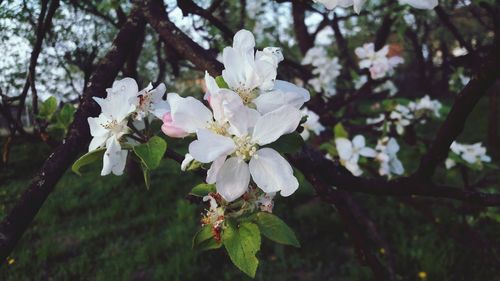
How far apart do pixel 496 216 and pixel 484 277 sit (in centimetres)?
129

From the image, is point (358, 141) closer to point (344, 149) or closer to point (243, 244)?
point (344, 149)

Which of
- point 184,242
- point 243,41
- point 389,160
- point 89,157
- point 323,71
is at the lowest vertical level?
point 184,242

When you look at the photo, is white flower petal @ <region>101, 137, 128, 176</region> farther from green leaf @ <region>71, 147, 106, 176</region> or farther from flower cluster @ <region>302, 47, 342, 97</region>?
flower cluster @ <region>302, 47, 342, 97</region>

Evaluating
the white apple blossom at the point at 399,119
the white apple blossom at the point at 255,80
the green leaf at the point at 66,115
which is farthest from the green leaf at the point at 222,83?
the white apple blossom at the point at 399,119

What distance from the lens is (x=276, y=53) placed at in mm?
807

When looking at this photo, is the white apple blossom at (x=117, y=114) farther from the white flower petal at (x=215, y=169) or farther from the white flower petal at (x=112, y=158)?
the white flower petal at (x=215, y=169)

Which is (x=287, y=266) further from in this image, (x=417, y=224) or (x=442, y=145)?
(x=442, y=145)

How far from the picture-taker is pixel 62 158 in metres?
1.03

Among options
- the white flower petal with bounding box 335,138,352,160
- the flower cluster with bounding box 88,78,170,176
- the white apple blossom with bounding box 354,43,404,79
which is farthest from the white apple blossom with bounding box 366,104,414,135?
the flower cluster with bounding box 88,78,170,176

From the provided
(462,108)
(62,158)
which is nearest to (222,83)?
(62,158)

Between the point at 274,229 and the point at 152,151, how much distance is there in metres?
0.30

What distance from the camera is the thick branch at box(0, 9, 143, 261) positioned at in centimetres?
93

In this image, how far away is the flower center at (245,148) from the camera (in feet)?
2.37

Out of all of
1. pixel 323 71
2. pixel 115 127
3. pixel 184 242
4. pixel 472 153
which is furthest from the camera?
pixel 323 71
